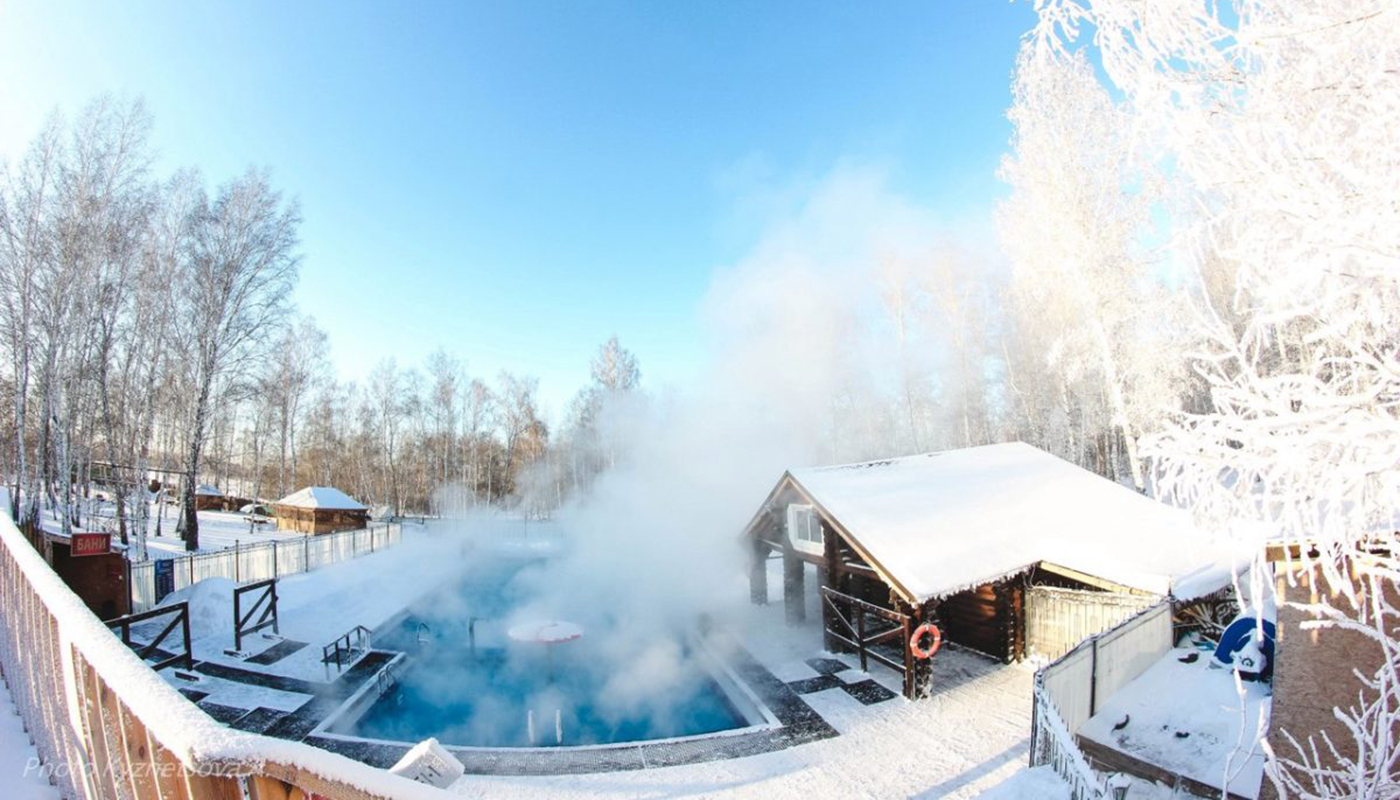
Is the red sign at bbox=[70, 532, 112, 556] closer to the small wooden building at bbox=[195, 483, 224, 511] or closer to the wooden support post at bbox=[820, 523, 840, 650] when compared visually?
the wooden support post at bbox=[820, 523, 840, 650]

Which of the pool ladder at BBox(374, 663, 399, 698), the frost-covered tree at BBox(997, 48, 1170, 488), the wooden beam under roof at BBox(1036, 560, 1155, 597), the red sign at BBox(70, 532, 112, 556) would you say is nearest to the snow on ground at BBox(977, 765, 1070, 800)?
the wooden beam under roof at BBox(1036, 560, 1155, 597)

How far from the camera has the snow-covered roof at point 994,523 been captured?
29.8 feet

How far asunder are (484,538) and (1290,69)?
109 feet

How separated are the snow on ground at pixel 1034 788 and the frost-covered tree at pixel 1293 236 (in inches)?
105

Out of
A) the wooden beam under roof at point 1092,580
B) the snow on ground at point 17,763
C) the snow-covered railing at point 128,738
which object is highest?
the snow-covered railing at point 128,738

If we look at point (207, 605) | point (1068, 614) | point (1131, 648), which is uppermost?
point (1131, 648)

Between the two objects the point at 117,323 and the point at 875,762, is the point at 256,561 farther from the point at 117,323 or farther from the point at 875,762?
the point at 875,762

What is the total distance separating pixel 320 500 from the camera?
82.8ft

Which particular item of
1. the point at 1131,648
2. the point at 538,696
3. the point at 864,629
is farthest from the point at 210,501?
the point at 1131,648

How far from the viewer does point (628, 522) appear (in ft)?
81.3

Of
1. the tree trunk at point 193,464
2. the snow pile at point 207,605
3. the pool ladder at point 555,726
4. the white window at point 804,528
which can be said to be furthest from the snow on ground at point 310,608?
the white window at point 804,528

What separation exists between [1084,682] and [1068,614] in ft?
11.4

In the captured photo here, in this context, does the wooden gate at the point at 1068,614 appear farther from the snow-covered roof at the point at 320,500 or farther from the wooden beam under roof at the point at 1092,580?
the snow-covered roof at the point at 320,500

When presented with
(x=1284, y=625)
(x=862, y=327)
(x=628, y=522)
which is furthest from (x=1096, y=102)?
(x=628, y=522)
